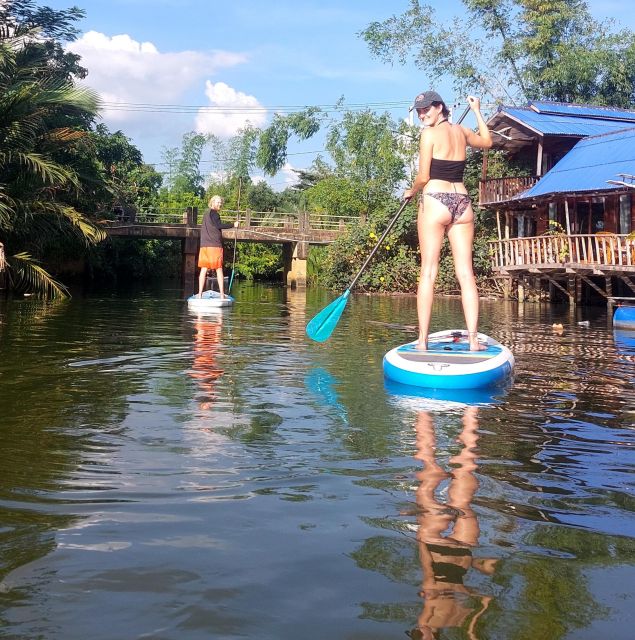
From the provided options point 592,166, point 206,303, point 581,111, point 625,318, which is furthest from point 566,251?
point 206,303

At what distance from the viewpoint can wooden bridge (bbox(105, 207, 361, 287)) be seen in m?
35.3

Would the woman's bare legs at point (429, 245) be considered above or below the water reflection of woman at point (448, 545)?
above

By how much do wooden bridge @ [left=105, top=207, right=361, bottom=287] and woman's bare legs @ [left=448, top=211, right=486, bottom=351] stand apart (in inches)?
1061

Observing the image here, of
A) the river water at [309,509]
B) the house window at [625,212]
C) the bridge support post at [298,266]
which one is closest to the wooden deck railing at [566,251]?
the house window at [625,212]

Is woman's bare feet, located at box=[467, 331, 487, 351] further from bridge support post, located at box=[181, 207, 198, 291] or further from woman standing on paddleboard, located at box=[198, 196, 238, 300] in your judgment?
bridge support post, located at box=[181, 207, 198, 291]

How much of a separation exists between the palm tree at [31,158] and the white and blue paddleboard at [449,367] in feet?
33.6

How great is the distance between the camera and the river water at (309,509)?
7.70 feet

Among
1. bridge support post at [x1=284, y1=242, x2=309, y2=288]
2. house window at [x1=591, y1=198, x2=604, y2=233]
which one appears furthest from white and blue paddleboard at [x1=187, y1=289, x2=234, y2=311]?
bridge support post at [x1=284, y1=242, x2=309, y2=288]

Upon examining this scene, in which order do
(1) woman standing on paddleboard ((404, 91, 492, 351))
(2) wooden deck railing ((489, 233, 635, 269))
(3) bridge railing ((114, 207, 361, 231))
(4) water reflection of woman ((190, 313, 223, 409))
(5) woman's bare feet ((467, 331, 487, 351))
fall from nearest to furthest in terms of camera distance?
1. (4) water reflection of woman ((190, 313, 223, 409))
2. (1) woman standing on paddleboard ((404, 91, 492, 351))
3. (5) woman's bare feet ((467, 331, 487, 351))
4. (2) wooden deck railing ((489, 233, 635, 269))
5. (3) bridge railing ((114, 207, 361, 231))

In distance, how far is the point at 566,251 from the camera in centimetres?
2302

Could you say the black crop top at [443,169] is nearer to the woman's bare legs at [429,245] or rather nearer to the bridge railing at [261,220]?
the woman's bare legs at [429,245]

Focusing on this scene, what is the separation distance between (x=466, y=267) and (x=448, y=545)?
14.3 ft

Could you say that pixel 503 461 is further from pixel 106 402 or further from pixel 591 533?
pixel 106 402

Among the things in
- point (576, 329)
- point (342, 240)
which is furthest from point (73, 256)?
point (576, 329)
